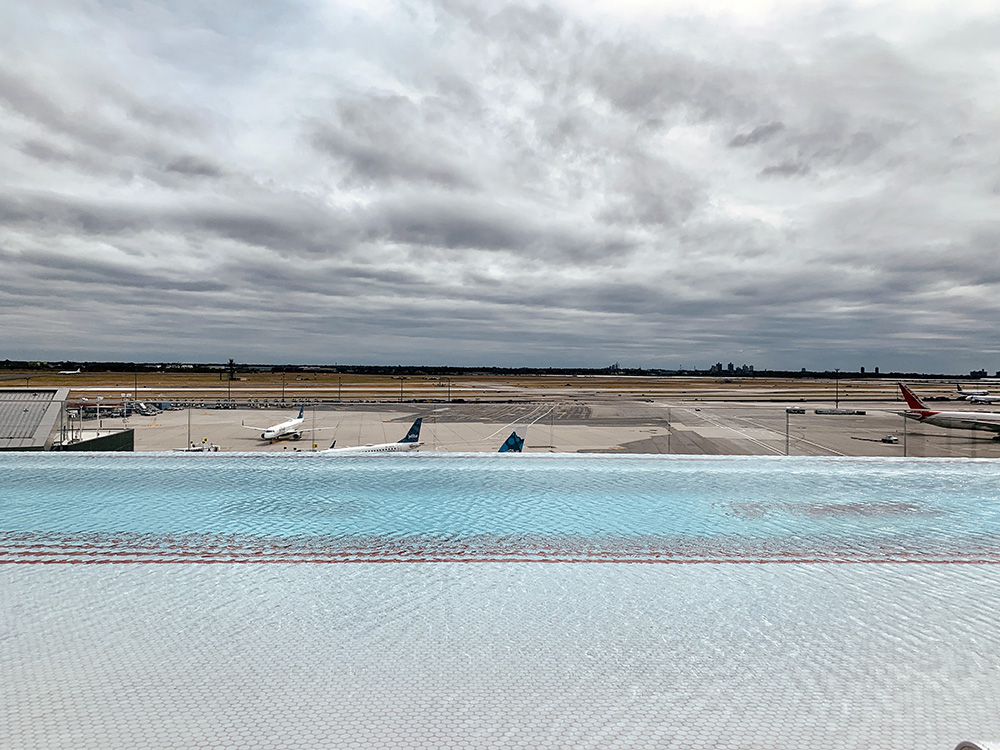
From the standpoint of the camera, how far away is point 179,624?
5059mm

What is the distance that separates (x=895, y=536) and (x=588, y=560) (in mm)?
4477

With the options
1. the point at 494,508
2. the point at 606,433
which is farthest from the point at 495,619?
the point at 606,433

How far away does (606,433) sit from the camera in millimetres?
28125

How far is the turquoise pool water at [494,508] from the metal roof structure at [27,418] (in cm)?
171

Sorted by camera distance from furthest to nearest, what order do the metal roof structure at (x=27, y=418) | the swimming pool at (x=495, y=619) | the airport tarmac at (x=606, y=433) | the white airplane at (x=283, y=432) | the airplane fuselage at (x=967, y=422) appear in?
the white airplane at (x=283, y=432), the airport tarmac at (x=606, y=433), the airplane fuselage at (x=967, y=422), the metal roof structure at (x=27, y=418), the swimming pool at (x=495, y=619)

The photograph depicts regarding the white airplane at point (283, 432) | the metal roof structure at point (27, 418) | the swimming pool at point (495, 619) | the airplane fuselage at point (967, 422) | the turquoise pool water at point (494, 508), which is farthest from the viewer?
the white airplane at point (283, 432)

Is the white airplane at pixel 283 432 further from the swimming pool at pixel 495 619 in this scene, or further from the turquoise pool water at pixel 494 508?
the swimming pool at pixel 495 619

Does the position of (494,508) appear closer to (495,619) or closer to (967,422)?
(495,619)

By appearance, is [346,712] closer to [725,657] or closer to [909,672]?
[725,657]

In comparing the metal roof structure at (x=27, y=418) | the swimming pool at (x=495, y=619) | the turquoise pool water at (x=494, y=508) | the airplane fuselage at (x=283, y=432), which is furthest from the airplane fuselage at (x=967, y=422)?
the airplane fuselage at (x=283, y=432)

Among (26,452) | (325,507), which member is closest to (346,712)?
(325,507)

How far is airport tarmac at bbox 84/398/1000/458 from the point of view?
18094 mm

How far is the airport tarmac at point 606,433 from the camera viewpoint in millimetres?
18094

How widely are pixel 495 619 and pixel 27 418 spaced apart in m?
15.1
